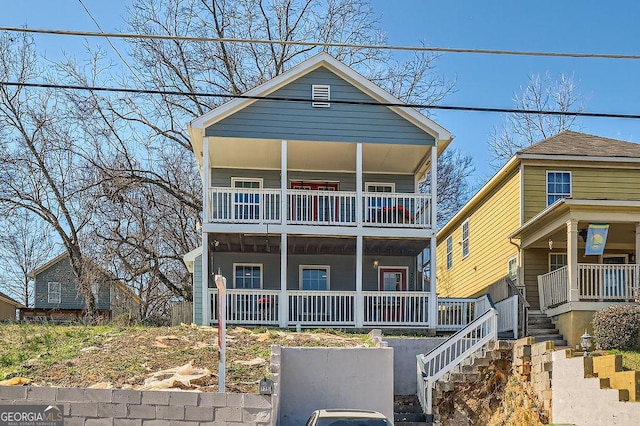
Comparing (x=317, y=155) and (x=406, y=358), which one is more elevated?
(x=317, y=155)

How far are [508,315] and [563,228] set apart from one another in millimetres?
2648

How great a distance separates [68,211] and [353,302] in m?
14.5

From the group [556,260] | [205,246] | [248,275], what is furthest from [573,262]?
[248,275]

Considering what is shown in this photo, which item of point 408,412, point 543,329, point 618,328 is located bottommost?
point 408,412

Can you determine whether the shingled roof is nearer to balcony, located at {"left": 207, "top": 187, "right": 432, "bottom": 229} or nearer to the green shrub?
balcony, located at {"left": 207, "top": 187, "right": 432, "bottom": 229}

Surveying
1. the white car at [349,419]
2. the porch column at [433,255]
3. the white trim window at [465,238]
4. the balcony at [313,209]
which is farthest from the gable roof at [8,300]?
the white car at [349,419]

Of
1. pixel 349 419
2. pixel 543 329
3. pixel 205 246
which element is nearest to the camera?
pixel 349 419

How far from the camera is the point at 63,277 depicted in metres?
41.8

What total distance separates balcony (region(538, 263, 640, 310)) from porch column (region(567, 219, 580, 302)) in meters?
0.19

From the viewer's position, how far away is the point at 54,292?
42156 millimetres

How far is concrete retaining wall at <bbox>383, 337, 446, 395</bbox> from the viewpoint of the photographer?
1548 centimetres

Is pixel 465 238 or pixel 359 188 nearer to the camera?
pixel 359 188

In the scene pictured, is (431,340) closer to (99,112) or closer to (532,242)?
(532,242)

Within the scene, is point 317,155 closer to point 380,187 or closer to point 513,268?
point 380,187
